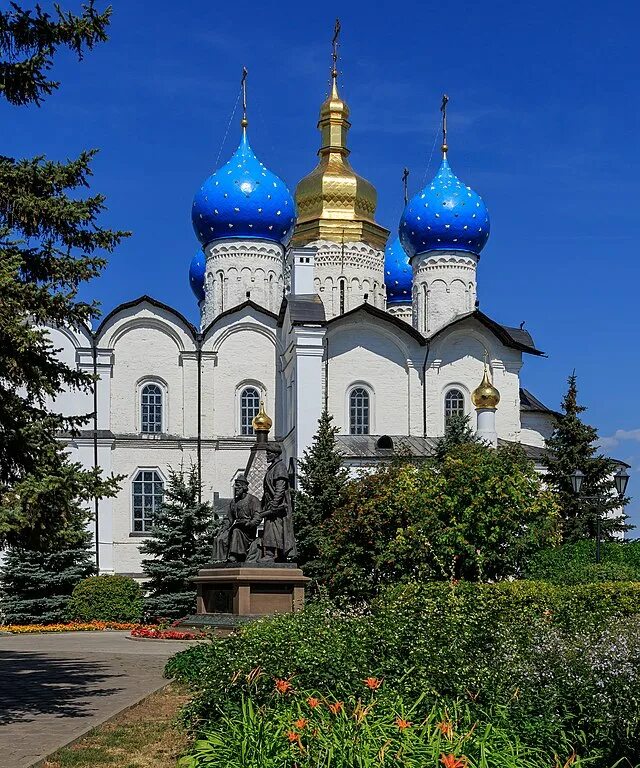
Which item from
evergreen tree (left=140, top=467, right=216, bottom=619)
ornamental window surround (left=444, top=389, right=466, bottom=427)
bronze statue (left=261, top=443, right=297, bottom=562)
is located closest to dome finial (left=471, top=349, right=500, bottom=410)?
ornamental window surround (left=444, top=389, right=466, bottom=427)

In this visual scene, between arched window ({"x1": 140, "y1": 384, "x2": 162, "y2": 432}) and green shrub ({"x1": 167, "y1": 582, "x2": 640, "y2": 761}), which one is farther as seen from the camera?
arched window ({"x1": 140, "y1": 384, "x2": 162, "y2": 432})

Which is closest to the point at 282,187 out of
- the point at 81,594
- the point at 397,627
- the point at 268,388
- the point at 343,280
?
the point at 343,280

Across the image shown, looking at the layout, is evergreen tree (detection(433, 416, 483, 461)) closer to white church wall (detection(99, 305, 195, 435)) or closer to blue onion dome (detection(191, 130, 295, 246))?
white church wall (detection(99, 305, 195, 435))

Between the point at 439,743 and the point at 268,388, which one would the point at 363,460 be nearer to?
the point at 268,388

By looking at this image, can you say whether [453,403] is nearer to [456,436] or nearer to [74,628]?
[456,436]

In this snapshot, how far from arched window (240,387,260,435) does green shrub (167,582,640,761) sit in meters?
26.9

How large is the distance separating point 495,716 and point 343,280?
3482 cm

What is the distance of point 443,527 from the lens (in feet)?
75.7

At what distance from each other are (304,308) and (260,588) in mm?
17336

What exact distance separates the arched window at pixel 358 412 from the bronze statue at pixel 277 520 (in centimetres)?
1667

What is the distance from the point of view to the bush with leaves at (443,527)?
22891 millimetres

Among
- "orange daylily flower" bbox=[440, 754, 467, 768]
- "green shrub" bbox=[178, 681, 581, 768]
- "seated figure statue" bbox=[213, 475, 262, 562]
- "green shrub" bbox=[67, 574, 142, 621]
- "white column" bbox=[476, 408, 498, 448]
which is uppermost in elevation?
"white column" bbox=[476, 408, 498, 448]

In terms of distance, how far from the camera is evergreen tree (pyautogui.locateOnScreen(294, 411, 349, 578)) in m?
27.4

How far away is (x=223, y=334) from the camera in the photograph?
3631cm
